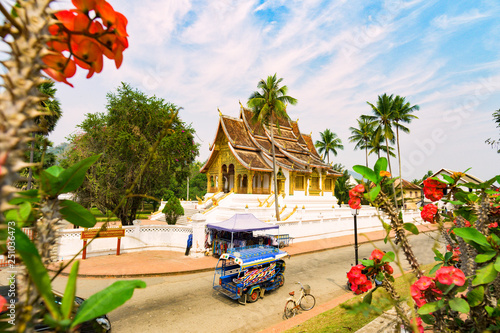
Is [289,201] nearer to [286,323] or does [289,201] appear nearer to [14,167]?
[286,323]

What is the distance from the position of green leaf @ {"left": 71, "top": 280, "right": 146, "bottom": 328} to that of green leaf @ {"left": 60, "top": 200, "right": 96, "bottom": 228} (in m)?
0.21

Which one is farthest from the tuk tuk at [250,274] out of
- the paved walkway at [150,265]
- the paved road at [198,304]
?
the paved walkway at [150,265]

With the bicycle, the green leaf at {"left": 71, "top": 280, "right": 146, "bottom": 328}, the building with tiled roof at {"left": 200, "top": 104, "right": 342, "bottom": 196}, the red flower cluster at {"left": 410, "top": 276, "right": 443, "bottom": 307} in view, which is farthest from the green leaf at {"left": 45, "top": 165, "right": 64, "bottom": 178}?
the building with tiled roof at {"left": 200, "top": 104, "right": 342, "bottom": 196}

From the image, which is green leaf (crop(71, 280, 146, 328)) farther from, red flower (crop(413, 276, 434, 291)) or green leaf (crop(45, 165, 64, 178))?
red flower (crop(413, 276, 434, 291))

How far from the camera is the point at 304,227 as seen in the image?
16312 mm

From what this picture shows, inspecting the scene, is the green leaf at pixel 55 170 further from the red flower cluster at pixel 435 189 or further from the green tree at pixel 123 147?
the green tree at pixel 123 147

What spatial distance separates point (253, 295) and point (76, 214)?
294 inches

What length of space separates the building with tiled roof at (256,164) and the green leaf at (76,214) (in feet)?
66.8

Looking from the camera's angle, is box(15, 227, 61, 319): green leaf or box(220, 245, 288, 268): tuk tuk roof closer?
box(15, 227, 61, 319): green leaf

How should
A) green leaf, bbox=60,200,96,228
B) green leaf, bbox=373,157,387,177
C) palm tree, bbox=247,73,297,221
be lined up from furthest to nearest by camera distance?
palm tree, bbox=247,73,297,221 → green leaf, bbox=373,157,387,177 → green leaf, bbox=60,200,96,228

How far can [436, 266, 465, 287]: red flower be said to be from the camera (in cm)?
175

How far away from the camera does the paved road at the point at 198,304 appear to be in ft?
19.6

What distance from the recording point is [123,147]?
1335 cm

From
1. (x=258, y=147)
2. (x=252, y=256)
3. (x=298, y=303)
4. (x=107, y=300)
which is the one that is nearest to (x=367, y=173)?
(x=107, y=300)
